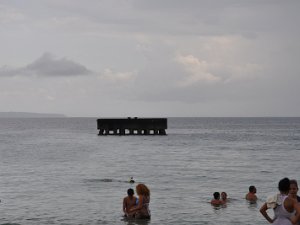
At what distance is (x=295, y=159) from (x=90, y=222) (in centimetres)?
3723

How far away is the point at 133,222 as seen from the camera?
60.9 feet

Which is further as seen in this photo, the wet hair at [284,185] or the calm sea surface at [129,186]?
the calm sea surface at [129,186]

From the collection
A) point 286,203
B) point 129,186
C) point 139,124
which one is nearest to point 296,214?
point 286,203

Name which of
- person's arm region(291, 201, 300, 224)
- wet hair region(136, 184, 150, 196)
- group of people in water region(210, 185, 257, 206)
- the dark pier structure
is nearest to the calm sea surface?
group of people in water region(210, 185, 257, 206)

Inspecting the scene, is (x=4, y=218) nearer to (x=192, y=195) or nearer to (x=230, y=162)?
(x=192, y=195)

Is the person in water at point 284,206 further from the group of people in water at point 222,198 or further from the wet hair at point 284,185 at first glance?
the group of people in water at point 222,198

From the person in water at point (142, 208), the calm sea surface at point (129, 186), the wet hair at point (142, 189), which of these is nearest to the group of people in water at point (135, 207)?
the person in water at point (142, 208)

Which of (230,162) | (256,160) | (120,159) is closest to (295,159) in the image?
(256,160)

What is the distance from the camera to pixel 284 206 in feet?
31.1

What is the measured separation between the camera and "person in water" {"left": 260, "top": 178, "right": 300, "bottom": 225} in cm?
930

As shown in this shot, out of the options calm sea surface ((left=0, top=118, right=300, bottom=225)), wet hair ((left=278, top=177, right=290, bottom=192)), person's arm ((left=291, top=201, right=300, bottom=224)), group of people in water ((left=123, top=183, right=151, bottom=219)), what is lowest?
calm sea surface ((left=0, top=118, right=300, bottom=225))

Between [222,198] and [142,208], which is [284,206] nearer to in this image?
[142,208]

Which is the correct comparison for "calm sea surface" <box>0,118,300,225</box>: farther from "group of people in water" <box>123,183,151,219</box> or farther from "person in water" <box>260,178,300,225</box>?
"person in water" <box>260,178,300,225</box>

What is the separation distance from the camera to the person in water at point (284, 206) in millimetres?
9305
